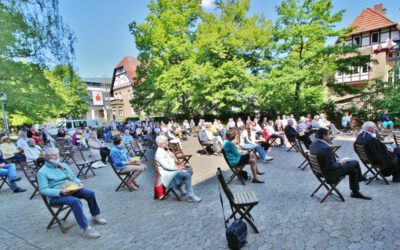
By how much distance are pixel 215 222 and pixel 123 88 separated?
5280cm

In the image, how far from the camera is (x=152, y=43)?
23.6 meters

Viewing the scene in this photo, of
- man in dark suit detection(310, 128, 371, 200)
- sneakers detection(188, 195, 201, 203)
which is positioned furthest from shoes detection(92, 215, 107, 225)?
man in dark suit detection(310, 128, 371, 200)

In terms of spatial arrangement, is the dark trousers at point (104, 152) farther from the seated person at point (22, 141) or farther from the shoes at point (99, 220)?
the shoes at point (99, 220)

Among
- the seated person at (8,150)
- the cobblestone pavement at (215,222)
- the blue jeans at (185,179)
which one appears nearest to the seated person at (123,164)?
the cobblestone pavement at (215,222)

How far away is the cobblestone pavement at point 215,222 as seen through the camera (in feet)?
11.8

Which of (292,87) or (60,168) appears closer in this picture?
(60,168)

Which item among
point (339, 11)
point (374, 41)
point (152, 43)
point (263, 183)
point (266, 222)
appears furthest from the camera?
point (374, 41)

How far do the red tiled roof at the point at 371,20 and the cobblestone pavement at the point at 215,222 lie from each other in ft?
94.3

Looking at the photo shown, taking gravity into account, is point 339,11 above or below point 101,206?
above

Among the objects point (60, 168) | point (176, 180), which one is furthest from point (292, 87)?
point (60, 168)

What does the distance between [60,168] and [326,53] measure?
18872mm

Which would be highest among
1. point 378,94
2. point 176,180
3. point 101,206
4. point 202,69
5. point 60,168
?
point 202,69

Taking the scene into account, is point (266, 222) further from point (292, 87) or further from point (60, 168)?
point (292, 87)

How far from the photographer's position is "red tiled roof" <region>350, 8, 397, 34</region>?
26.9 meters
